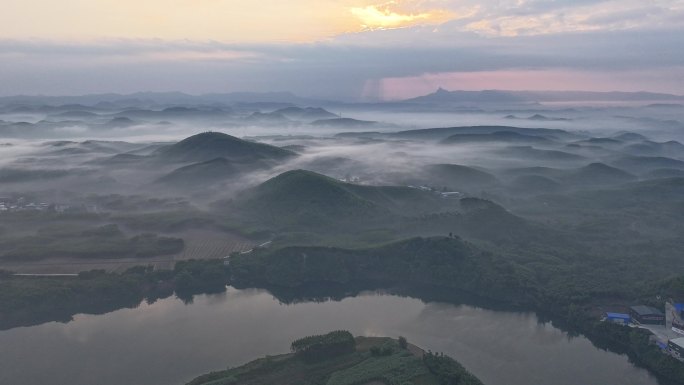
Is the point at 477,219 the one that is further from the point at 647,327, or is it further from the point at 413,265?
the point at 647,327

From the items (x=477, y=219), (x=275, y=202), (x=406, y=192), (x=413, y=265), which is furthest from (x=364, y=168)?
(x=413, y=265)

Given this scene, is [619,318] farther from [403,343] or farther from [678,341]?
[403,343]

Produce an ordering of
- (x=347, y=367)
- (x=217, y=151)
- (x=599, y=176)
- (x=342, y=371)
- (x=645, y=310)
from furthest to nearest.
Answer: (x=217, y=151) → (x=599, y=176) → (x=645, y=310) → (x=347, y=367) → (x=342, y=371)

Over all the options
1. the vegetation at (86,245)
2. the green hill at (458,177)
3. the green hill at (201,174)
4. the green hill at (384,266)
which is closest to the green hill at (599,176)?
the green hill at (458,177)

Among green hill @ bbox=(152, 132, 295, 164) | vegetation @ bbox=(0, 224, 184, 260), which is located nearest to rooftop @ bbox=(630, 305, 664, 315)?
vegetation @ bbox=(0, 224, 184, 260)

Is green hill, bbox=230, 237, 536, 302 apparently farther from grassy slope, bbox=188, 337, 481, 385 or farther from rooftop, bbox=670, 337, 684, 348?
grassy slope, bbox=188, 337, 481, 385

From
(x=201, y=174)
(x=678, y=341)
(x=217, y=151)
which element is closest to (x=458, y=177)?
(x=201, y=174)

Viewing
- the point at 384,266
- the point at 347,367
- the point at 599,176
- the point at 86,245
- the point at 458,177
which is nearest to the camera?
the point at 347,367

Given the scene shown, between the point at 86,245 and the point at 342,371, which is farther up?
the point at 86,245
